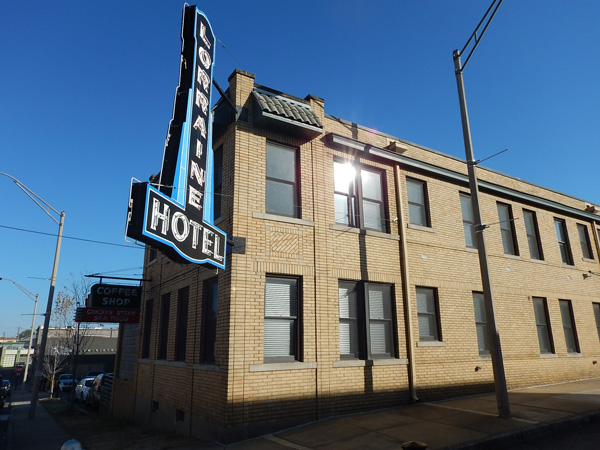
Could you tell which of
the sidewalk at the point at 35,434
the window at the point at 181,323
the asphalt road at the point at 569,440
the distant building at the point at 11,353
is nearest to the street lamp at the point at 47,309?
the sidewalk at the point at 35,434

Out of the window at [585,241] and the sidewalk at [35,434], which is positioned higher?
the window at [585,241]

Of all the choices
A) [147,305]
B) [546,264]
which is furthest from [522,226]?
[147,305]

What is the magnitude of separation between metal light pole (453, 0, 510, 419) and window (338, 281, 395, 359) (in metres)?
2.72

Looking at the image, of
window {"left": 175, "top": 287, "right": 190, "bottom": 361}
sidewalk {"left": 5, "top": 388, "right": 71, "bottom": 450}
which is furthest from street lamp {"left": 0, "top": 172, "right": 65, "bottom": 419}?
window {"left": 175, "top": 287, "right": 190, "bottom": 361}

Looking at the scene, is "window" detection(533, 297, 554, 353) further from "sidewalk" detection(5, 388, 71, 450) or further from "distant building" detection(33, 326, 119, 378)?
"distant building" detection(33, 326, 119, 378)

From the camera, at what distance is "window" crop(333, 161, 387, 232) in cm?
1159

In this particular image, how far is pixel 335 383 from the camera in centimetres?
975

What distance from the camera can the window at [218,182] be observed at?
10.6 metres

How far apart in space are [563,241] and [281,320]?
549 inches

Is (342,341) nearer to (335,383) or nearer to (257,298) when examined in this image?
(335,383)


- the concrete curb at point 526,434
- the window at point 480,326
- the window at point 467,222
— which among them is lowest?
the concrete curb at point 526,434

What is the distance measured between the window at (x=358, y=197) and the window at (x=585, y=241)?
11.7m

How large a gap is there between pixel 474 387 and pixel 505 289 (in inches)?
142

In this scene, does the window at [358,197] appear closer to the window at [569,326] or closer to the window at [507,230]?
the window at [507,230]
